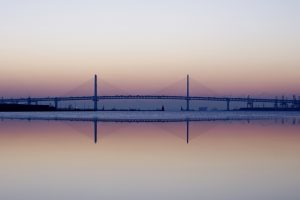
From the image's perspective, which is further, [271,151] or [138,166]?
[271,151]

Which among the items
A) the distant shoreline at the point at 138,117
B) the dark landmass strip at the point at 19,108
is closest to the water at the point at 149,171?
the distant shoreline at the point at 138,117

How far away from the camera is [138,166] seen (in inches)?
298

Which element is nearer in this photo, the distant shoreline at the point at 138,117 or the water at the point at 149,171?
the water at the point at 149,171

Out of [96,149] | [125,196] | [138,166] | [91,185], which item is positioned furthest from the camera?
[96,149]

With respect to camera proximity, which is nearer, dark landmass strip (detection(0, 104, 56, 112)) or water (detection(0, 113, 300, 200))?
water (detection(0, 113, 300, 200))

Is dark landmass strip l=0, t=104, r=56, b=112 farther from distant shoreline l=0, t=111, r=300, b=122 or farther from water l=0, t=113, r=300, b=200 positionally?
water l=0, t=113, r=300, b=200

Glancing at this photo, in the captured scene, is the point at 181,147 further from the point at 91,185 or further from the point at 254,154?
the point at 91,185

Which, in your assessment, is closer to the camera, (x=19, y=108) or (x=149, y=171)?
(x=149, y=171)

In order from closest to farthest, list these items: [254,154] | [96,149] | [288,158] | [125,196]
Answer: [125,196] → [288,158] → [254,154] → [96,149]

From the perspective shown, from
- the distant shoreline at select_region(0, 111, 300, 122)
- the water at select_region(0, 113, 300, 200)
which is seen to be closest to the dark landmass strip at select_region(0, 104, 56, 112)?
the distant shoreline at select_region(0, 111, 300, 122)

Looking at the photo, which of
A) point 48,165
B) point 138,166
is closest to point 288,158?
point 138,166

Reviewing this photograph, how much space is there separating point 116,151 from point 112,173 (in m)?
2.91

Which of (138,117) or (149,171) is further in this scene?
(138,117)

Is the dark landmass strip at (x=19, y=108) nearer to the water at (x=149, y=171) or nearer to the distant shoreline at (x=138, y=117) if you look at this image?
the distant shoreline at (x=138, y=117)
